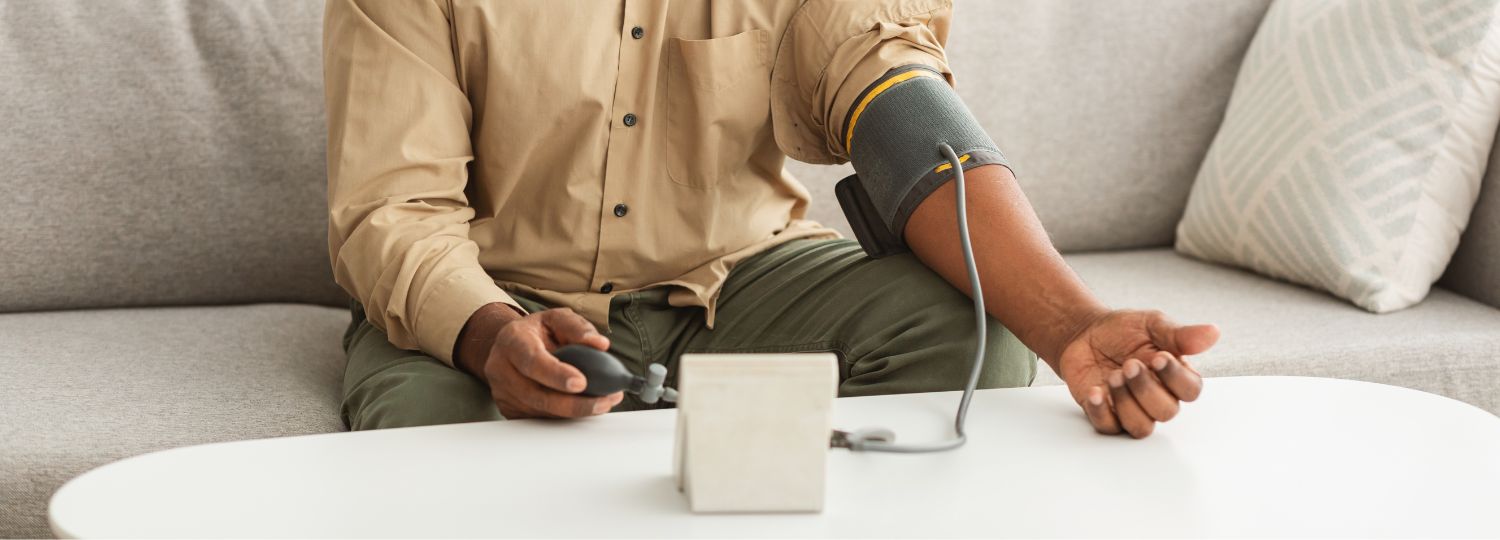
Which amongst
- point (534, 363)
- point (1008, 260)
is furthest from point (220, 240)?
point (1008, 260)

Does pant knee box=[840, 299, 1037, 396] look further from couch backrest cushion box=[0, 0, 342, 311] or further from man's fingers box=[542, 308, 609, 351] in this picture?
couch backrest cushion box=[0, 0, 342, 311]

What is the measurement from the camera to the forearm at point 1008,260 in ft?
3.14

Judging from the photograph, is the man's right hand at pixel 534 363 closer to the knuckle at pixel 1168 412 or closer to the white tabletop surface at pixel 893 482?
the white tabletop surface at pixel 893 482

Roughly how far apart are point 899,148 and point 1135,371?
0.35 meters

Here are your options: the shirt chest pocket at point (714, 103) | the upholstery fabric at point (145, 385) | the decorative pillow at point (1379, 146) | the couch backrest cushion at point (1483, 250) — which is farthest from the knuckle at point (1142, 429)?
the couch backrest cushion at point (1483, 250)

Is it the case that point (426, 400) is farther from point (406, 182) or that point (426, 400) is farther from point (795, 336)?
point (795, 336)

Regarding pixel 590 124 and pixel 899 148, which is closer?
pixel 899 148

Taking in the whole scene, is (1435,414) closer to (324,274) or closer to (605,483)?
(605,483)

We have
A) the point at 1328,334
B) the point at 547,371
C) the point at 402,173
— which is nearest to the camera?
the point at 547,371

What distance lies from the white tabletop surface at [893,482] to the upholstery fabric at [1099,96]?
973mm

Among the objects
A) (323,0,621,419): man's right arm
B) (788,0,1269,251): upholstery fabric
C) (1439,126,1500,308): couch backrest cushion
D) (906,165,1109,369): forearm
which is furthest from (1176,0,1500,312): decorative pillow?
(323,0,621,419): man's right arm

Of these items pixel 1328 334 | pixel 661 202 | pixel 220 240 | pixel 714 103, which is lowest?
pixel 220 240

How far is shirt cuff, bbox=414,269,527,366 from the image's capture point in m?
A: 1.01

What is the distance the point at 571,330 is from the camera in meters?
0.85
